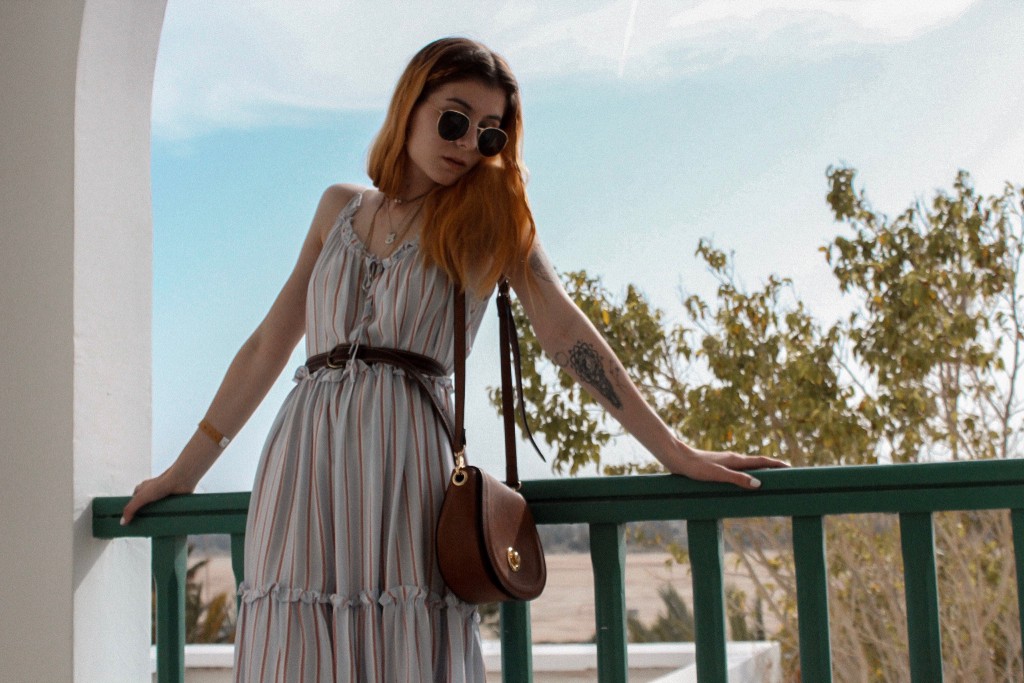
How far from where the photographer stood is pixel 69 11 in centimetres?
231

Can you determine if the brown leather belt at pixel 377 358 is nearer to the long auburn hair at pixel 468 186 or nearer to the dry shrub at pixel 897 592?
the long auburn hair at pixel 468 186

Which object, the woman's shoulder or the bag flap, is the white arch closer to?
the woman's shoulder

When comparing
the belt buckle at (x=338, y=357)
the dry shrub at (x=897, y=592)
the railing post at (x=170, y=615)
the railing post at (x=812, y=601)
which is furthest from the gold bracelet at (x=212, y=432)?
the dry shrub at (x=897, y=592)

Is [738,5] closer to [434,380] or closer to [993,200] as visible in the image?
[993,200]

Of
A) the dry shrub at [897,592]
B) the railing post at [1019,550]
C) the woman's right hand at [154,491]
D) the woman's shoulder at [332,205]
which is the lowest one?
the dry shrub at [897,592]

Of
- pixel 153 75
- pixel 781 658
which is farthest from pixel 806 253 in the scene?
pixel 153 75

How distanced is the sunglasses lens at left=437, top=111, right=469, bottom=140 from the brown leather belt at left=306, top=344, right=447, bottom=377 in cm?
35

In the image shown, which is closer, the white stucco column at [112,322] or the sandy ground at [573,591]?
the white stucco column at [112,322]

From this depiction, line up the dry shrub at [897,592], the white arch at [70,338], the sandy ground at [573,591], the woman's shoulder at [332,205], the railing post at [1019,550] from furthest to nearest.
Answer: the sandy ground at [573,591] < the dry shrub at [897,592] < the white arch at [70,338] < the woman's shoulder at [332,205] < the railing post at [1019,550]

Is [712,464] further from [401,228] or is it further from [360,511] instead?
[401,228]

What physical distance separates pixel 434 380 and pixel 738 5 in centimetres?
1079

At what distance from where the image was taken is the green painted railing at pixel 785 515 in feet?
4.92

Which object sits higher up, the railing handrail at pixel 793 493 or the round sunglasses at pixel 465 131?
the round sunglasses at pixel 465 131

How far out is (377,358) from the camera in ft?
5.55
